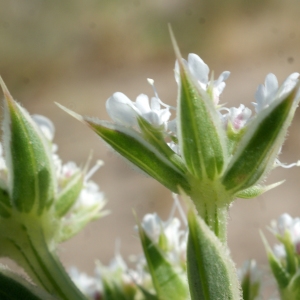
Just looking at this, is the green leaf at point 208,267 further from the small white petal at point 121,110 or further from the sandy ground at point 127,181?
the sandy ground at point 127,181

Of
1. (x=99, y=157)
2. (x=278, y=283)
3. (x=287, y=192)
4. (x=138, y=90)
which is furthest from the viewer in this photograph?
(x=138, y=90)

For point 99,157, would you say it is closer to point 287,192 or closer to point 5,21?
point 287,192

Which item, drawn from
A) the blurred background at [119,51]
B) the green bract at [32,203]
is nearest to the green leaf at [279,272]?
the green bract at [32,203]

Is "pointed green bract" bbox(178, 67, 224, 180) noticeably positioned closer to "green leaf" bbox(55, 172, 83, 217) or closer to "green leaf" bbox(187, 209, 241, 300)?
"green leaf" bbox(187, 209, 241, 300)

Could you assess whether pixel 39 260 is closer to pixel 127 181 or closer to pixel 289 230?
pixel 289 230

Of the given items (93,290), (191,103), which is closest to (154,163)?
(191,103)

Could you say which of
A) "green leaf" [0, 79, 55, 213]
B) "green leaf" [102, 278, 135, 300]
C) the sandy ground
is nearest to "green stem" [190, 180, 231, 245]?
"green leaf" [0, 79, 55, 213]
